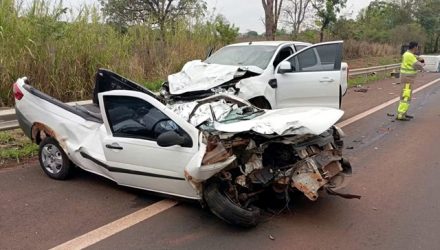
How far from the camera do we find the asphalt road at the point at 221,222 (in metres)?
3.93

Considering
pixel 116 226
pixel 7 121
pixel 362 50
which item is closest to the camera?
pixel 116 226

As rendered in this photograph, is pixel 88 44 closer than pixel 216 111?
No

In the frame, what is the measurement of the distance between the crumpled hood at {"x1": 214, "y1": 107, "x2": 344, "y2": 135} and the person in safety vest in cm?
609

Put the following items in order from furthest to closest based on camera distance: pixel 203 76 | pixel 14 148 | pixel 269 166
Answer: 1. pixel 203 76
2. pixel 14 148
3. pixel 269 166

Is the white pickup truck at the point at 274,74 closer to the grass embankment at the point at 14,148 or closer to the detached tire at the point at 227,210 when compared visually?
the grass embankment at the point at 14,148

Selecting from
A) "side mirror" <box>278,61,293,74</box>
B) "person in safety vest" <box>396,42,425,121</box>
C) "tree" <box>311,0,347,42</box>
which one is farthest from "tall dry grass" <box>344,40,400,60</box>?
"side mirror" <box>278,61,293,74</box>

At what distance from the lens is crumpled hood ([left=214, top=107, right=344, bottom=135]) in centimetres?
433

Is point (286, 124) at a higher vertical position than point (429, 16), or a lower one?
lower

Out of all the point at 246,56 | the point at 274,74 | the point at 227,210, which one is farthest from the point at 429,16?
the point at 227,210

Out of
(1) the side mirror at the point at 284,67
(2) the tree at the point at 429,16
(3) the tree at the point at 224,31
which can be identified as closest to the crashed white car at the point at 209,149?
(1) the side mirror at the point at 284,67

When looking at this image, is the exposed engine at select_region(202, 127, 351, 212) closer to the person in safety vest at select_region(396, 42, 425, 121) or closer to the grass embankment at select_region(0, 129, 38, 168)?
the grass embankment at select_region(0, 129, 38, 168)

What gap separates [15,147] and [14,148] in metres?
0.07

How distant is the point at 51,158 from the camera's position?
5.55m

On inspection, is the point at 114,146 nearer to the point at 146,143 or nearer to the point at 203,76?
the point at 146,143
